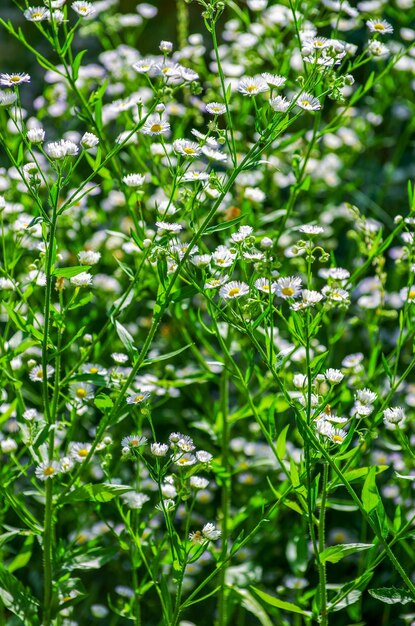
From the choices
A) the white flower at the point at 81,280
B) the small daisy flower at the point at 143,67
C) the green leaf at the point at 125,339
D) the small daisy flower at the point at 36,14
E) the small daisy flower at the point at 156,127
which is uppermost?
the small daisy flower at the point at 36,14

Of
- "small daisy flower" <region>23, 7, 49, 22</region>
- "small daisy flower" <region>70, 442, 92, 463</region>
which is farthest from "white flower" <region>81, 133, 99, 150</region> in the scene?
"small daisy flower" <region>70, 442, 92, 463</region>

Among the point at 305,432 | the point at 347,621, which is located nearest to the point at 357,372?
the point at 305,432

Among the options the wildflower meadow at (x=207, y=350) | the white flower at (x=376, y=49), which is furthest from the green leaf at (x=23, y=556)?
the white flower at (x=376, y=49)

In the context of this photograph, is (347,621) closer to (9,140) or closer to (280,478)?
(280,478)

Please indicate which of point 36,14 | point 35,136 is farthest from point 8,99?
point 36,14

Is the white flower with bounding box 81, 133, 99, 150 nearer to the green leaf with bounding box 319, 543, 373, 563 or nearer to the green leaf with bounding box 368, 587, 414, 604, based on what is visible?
the green leaf with bounding box 319, 543, 373, 563

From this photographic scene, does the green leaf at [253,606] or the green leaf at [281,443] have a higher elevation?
the green leaf at [281,443]

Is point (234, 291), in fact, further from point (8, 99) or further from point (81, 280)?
point (8, 99)

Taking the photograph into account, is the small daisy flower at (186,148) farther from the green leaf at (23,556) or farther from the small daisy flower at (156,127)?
the green leaf at (23,556)
